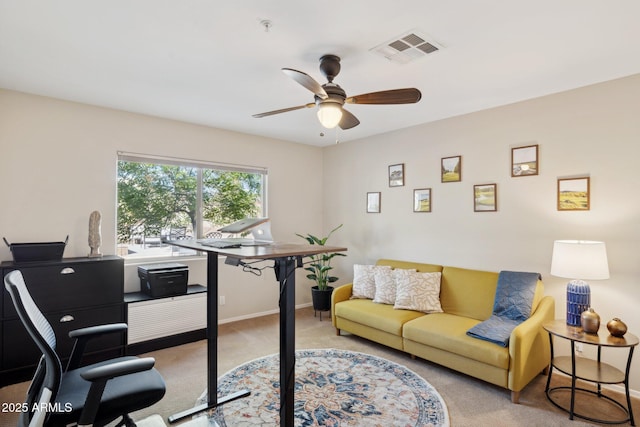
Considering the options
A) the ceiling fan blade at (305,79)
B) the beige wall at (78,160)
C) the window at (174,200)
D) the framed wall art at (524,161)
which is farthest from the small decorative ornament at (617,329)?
the window at (174,200)

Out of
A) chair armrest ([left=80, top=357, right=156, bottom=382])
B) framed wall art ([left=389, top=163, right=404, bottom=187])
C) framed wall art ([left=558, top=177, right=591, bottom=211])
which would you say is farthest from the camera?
framed wall art ([left=389, top=163, right=404, bottom=187])

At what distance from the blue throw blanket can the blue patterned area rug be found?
2.24 ft

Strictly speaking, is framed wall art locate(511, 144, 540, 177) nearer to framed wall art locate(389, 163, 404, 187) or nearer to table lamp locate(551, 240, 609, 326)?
table lamp locate(551, 240, 609, 326)

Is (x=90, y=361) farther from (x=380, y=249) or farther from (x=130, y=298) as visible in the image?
(x=380, y=249)

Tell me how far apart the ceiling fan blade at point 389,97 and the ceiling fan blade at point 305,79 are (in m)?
0.26

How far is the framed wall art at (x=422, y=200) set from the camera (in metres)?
4.18

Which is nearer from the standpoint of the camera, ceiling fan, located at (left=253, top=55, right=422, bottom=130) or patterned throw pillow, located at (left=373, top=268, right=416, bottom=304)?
ceiling fan, located at (left=253, top=55, right=422, bottom=130)

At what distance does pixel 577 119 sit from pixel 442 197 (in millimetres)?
1476

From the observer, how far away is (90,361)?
3.14m

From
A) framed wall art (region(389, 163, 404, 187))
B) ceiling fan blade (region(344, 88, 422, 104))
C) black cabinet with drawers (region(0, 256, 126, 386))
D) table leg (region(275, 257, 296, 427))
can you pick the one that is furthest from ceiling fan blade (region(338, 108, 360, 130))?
black cabinet with drawers (region(0, 256, 126, 386))

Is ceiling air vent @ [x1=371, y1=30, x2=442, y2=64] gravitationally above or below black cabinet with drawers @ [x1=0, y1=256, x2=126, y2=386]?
above

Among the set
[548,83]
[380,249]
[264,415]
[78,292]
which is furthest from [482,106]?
[78,292]

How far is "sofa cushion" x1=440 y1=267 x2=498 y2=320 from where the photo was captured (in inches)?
135

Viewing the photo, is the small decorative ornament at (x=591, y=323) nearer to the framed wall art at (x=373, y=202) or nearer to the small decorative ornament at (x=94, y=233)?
the framed wall art at (x=373, y=202)
